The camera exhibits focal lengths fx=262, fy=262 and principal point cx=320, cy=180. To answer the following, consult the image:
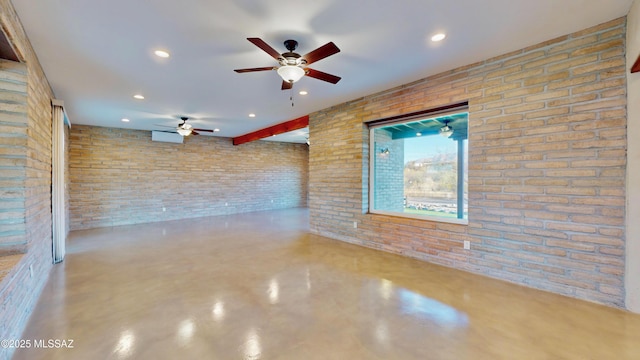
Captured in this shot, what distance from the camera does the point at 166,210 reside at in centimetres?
824

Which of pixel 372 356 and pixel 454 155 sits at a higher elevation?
pixel 454 155

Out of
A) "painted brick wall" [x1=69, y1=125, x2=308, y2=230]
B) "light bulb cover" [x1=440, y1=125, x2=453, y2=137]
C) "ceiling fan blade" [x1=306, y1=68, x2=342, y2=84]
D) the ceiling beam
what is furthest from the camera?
"painted brick wall" [x1=69, y1=125, x2=308, y2=230]

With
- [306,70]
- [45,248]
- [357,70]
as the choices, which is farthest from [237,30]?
[45,248]

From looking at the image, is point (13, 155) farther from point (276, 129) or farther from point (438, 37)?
point (276, 129)

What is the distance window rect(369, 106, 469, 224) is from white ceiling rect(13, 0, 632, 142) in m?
0.84

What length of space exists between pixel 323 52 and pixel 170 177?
761 cm

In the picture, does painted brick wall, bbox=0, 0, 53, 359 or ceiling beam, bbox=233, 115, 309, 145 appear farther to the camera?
ceiling beam, bbox=233, 115, 309, 145

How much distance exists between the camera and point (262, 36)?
271cm

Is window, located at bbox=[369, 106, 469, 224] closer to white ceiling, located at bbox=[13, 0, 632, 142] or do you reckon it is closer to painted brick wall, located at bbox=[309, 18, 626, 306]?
painted brick wall, located at bbox=[309, 18, 626, 306]

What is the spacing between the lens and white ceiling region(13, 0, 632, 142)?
2277mm

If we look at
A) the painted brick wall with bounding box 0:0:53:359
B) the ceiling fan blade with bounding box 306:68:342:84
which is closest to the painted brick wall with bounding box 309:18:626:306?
the ceiling fan blade with bounding box 306:68:342:84

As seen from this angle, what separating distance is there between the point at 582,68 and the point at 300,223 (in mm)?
6226

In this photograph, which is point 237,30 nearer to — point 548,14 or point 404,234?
point 548,14

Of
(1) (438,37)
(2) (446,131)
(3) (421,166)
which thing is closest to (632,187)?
(2) (446,131)
